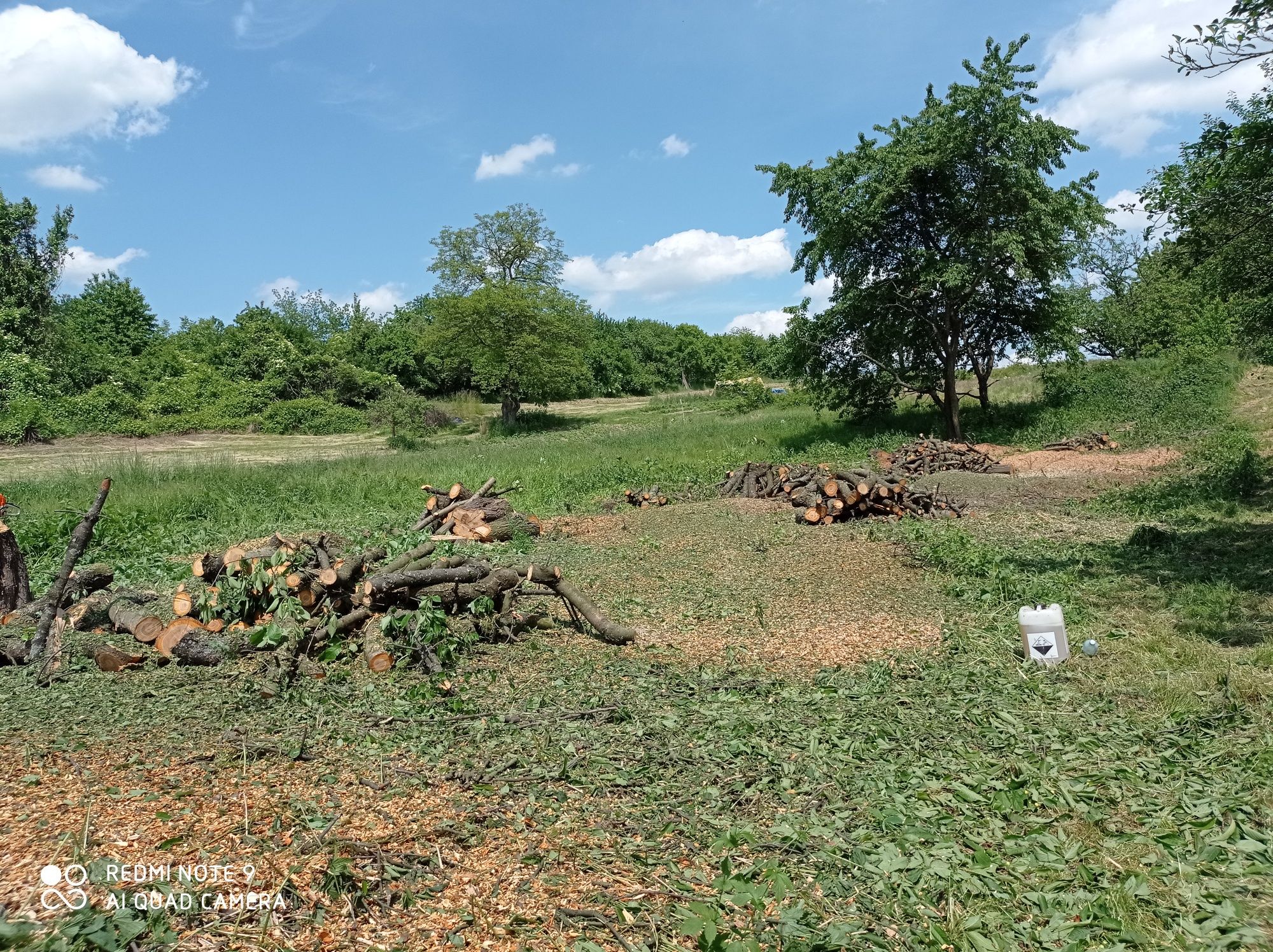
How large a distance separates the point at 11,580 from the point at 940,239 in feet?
62.1

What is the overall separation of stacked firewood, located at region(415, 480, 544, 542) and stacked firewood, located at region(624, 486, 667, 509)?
243 centimetres

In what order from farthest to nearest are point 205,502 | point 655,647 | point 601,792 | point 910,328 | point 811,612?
point 910,328
point 205,502
point 811,612
point 655,647
point 601,792

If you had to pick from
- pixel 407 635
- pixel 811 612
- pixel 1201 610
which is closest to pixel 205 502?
pixel 407 635

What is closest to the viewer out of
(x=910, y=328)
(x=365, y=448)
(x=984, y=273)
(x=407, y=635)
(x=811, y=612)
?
(x=407, y=635)

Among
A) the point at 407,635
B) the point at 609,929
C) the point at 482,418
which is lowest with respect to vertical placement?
the point at 609,929

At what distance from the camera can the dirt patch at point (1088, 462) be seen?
1402 cm

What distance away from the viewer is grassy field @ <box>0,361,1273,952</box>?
2619 millimetres

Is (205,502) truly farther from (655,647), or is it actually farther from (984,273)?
(984,273)

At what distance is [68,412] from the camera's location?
2908 cm

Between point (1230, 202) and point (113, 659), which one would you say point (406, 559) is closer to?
point (113, 659)

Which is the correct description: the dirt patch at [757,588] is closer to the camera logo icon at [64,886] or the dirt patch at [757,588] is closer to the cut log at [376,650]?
the cut log at [376,650]

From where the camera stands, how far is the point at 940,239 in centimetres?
1925

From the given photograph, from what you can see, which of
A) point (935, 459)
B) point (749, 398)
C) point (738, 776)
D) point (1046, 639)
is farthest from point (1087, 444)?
point (749, 398)

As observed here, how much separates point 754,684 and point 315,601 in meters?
3.18
